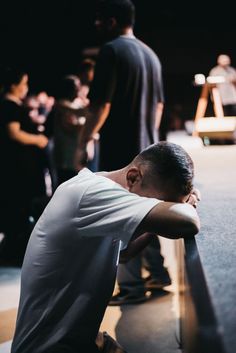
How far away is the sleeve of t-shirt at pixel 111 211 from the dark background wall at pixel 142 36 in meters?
6.50

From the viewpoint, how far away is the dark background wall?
7.92m

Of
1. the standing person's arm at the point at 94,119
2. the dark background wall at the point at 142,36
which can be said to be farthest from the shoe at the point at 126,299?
the dark background wall at the point at 142,36

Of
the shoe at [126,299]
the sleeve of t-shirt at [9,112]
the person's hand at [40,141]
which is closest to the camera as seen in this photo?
the shoe at [126,299]

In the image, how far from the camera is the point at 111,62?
7.74 feet

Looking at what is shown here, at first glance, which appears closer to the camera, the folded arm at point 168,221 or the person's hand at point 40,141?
the folded arm at point 168,221

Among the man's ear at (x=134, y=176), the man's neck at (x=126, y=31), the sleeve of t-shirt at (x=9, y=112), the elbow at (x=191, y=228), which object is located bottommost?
the sleeve of t-shirt at (x=9, y=112)

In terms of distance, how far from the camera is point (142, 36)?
11281mm

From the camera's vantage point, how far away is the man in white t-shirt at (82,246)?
3.87ft

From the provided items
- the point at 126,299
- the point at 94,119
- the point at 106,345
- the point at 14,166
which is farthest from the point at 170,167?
the point at 14,166

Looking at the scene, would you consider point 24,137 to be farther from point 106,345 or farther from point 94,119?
point 106,345

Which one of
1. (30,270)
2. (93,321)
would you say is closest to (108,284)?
(93,321)

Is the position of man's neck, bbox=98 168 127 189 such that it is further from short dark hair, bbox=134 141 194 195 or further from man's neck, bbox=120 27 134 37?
man's neck, bbox=120 27 134 37

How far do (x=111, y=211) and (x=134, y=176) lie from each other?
0.15m

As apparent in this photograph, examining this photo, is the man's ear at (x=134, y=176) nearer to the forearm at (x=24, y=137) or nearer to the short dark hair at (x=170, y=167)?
the short dark hair at (x=170, y=167)
